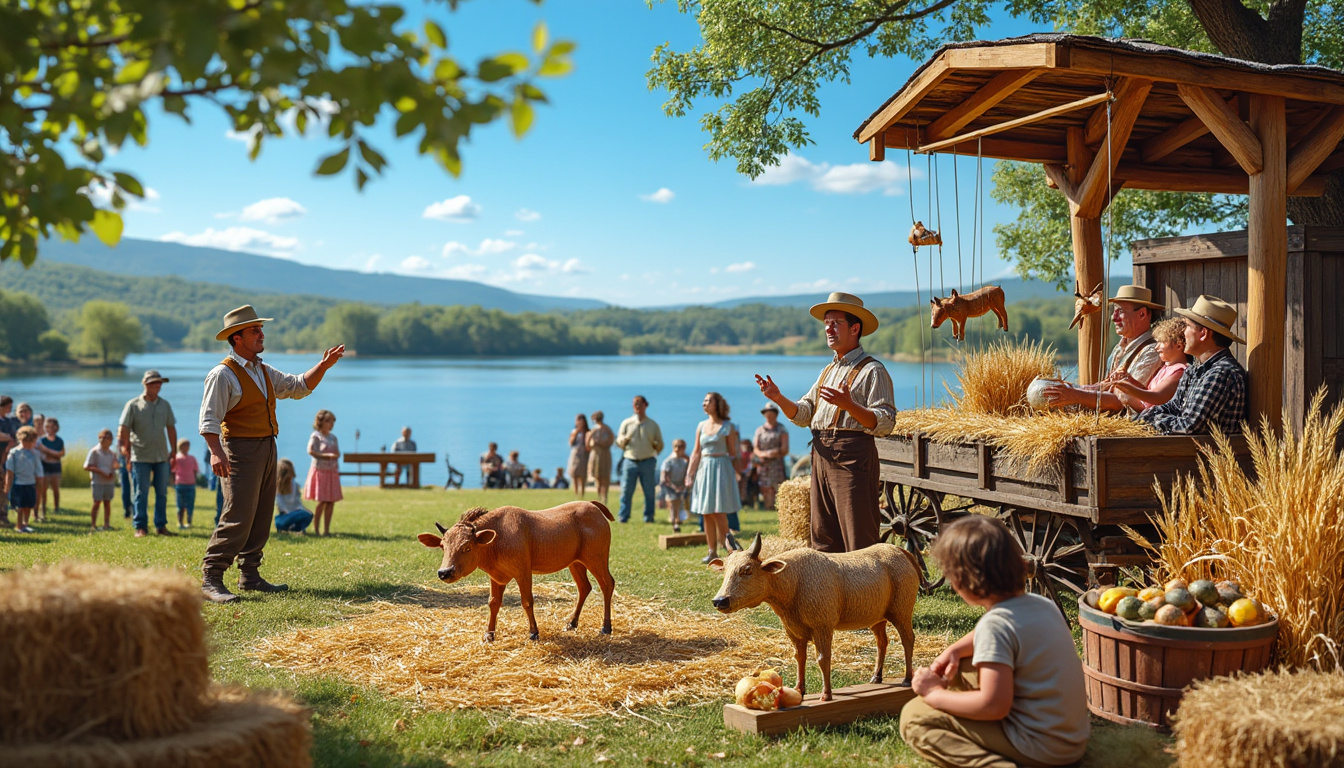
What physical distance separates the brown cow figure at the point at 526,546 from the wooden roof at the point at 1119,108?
4.65 m

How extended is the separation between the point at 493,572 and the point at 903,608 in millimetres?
2844

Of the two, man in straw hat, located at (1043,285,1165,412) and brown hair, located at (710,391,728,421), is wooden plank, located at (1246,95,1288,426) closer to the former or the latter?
man in straw hat, located at (1043,285,1165,412)

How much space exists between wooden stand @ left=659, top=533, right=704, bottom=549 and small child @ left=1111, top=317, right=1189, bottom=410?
650 cm

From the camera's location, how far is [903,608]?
18.1ft

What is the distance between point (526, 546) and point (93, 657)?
3.78 meters

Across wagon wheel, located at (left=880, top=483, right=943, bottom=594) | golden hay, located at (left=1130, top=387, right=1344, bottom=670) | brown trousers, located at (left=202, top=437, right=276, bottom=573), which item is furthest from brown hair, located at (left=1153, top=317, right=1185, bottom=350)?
brown trousers, located at (left=202, top=437, right=276, bottom=573)

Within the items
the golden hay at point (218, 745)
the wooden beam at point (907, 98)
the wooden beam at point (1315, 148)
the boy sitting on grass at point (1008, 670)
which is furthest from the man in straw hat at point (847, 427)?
the golden hay at point (218, 745)

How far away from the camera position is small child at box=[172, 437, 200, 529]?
13.4 m

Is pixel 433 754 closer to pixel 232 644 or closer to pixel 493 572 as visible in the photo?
pixel 493 572

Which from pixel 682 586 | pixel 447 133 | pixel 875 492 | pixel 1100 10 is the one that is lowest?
pixel 682 586

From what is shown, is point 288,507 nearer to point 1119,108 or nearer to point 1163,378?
point 1163,378

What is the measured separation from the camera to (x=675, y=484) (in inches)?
611

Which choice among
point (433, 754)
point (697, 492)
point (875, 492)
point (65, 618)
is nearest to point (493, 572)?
point (433, 754)

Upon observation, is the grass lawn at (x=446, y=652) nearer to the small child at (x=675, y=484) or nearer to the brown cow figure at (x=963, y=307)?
the small child at (x=675, y=484)
